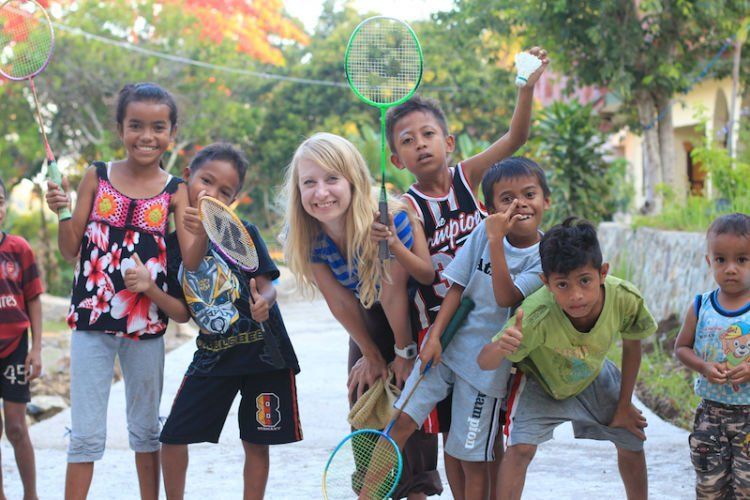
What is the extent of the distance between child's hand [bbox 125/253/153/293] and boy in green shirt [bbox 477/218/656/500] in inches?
53.3

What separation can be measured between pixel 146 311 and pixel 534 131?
8202mm

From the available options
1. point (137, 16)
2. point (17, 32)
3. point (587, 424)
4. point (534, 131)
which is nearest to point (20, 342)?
point (17, 32)

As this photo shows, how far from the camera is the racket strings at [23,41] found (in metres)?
4.08

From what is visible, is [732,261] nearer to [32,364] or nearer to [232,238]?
[232,238]

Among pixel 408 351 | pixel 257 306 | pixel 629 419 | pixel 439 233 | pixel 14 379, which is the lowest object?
pixel 629 419

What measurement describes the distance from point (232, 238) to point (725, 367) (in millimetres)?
1868

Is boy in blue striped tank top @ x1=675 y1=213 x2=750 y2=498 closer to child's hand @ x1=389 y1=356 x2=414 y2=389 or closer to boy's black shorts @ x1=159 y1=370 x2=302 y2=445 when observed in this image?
child's hand @ x1=389 y1=356 x2=414 y2=389

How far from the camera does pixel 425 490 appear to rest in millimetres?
3879

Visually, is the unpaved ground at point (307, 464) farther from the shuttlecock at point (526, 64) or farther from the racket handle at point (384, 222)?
the shuttlecock at point (526, 64)

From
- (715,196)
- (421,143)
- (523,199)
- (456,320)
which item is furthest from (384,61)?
(715,196)

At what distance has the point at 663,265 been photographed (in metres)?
8.49

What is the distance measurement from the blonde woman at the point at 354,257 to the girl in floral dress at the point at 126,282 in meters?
0.46

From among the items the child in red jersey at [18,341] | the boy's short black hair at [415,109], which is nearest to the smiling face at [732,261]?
the boy's short black hair at [415,109]

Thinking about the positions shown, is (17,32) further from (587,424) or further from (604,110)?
(604,110)
